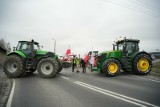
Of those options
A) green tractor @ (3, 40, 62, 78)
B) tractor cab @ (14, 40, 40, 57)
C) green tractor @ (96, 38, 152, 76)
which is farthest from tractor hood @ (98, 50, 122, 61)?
tractor cab @ (14, 40, 40, 57)

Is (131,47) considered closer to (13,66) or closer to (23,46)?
(23,46)

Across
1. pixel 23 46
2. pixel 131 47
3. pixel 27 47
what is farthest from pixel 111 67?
pixel 23 46

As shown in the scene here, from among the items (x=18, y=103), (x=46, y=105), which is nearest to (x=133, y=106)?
(x=46, y=105)

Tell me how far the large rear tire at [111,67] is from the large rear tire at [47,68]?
3693mm

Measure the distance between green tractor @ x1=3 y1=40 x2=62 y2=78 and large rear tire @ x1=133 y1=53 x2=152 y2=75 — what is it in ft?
20.8

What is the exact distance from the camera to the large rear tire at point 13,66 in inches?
361

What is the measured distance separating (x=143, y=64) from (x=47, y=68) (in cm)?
794

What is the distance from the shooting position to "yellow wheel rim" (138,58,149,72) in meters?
10.3

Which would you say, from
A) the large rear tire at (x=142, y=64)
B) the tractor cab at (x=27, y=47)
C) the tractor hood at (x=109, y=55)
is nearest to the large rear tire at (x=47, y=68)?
the tractor cab at (x=27, y=47)

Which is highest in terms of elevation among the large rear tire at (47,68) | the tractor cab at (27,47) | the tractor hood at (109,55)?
the tractor cab at (27,47)

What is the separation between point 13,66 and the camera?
9883 mm

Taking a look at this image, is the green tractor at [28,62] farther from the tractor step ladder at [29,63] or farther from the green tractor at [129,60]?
the green tractor at [129,60]

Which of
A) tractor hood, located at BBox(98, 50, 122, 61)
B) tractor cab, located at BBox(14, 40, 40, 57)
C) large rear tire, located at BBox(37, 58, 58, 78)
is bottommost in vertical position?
large rear tire, located at BBox(37, 58, 58, 78)

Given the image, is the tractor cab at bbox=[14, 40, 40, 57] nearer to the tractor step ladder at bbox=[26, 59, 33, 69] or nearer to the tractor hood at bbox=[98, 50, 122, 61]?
the tractor step ladder at bbox=[26, 59, 33, 69]
